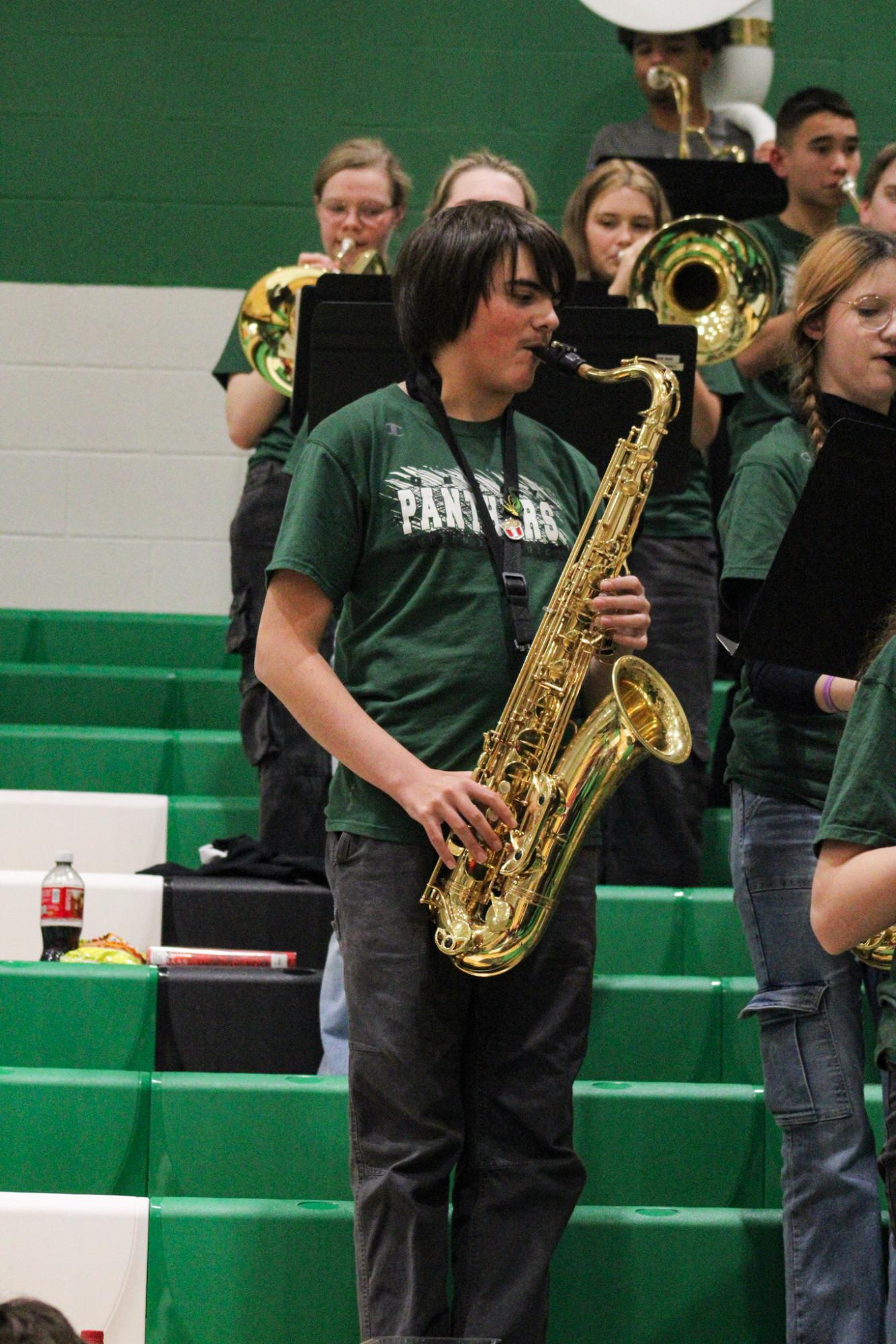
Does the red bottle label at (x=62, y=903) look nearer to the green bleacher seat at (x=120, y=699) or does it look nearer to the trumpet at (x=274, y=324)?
the trumpet at (x=274, y=324)

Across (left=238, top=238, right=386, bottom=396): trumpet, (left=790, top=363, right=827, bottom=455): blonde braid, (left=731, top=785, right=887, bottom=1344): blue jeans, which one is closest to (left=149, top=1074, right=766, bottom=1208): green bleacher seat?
(left=731, top=785, right=887, bottom=1344): blue jeans

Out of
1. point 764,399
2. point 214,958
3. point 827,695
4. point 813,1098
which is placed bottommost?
point 813,1098

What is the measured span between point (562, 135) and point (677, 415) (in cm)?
293

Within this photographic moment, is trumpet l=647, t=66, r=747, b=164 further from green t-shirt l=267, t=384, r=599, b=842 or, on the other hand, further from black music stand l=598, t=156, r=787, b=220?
green t-shirt l=267, t=384, r=599, b=842

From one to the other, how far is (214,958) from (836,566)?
1362 mm

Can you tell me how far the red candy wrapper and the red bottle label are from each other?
0.55 ft

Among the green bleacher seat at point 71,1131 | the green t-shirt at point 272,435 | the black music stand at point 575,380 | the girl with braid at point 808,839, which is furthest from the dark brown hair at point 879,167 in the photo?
the green bleacher seat at point 71,1131

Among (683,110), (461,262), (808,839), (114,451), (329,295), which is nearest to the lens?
(461,262)

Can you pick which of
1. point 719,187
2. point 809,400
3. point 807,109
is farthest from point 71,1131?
point 807,109

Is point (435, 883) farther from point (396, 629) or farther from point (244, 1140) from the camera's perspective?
point (244, 1140)

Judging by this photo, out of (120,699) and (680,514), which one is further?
(120,699)

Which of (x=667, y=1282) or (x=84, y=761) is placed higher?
(x=84, y=761)

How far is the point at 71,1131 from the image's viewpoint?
2666mm

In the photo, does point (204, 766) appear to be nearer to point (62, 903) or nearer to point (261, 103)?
point (62, 903)
